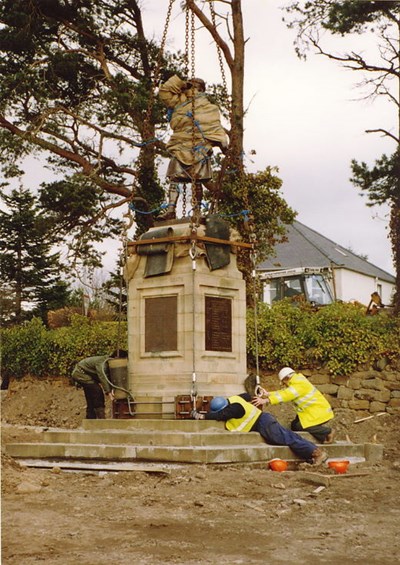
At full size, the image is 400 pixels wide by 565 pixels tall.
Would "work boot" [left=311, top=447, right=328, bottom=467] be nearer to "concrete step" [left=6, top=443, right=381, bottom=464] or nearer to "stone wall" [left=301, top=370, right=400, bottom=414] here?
"concrete step" [left=6, top=443, right=381, bottom=464]

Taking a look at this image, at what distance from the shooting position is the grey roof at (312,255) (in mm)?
41969

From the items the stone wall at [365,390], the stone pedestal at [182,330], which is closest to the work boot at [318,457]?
the stone pedestal at [182,330]

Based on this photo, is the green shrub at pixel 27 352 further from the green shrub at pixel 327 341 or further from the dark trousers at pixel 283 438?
the dark trousers at pixel 283 438

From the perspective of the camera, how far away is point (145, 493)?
850 centimetres

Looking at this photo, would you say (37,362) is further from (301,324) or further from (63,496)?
(63,496)

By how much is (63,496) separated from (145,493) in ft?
2.80

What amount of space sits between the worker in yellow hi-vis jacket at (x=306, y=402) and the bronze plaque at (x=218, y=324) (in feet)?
4.34

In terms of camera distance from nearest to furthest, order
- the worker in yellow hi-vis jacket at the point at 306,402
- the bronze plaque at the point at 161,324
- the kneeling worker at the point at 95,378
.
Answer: the worker in yellow hi-vis jacket at the point at 306,402 → the bronze plaque at the point at 161,324 → the kneeling worker at the point at 95,378

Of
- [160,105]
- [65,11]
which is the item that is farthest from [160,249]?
[65,11]

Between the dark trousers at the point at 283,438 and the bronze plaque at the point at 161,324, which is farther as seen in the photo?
the bronze plaque at the point at 161,324

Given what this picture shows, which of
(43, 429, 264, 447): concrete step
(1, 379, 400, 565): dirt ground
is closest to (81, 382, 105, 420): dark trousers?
(43, 429, 264, 447): concrete step

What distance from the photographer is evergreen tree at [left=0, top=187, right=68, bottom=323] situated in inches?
1155

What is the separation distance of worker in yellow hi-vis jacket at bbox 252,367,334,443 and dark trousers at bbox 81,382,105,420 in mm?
3420

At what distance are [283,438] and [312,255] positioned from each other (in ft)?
106
